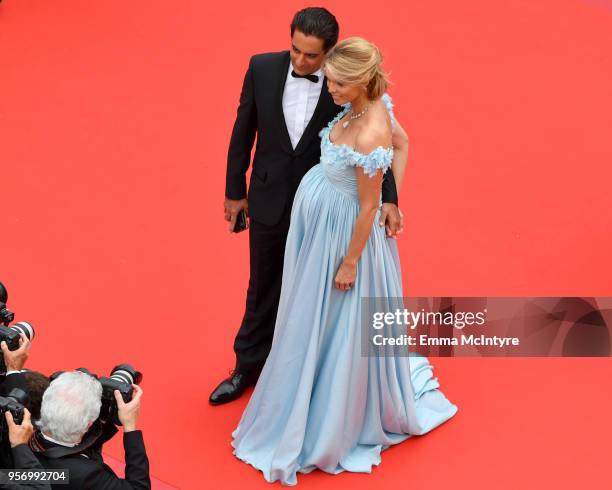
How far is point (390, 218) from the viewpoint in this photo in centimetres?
320

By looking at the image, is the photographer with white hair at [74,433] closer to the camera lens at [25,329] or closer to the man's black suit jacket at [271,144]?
the camera lens at [25,329]

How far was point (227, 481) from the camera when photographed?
129 inches

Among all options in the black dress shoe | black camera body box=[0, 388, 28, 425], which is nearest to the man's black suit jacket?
the black dress shoe

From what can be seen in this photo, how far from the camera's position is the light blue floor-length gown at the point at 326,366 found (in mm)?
3117

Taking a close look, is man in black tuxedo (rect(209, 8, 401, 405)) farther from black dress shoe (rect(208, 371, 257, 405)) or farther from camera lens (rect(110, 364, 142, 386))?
camera lens (rect(110, 364, 142, 386))

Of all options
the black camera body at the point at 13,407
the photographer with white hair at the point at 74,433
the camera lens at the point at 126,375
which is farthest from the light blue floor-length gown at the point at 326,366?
the black camera body at the point at 13,407

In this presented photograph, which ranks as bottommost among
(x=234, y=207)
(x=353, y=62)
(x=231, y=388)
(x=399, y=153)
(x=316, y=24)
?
(x=231, y=388)

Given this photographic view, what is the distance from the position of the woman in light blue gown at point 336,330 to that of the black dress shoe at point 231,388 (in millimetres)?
208

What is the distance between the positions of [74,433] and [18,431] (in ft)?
0.45

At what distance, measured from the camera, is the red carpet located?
11.4ft

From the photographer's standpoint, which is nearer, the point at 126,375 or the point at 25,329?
the point at 126,375

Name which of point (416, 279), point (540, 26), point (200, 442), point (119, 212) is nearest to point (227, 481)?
point (200, 442)

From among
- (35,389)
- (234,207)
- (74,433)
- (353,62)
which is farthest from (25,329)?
(353,62)

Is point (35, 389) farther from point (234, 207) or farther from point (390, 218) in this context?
point (390, 218)
